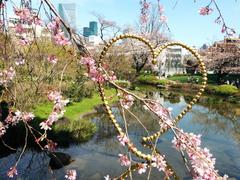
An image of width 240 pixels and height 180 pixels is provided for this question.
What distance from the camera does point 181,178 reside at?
1035 centimetres

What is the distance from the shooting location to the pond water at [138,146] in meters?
10.7

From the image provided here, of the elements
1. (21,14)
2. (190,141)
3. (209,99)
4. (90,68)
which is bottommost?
(209,99)

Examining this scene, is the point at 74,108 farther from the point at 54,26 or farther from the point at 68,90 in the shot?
the point at 54,26

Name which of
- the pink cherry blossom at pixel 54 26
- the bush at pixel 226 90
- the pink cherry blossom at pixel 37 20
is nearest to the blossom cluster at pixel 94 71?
the pink cherry blossom at pixel 54 26

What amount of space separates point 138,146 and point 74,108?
24.9 feet

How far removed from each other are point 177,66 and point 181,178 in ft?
224

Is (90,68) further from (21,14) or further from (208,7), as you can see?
(208,7)

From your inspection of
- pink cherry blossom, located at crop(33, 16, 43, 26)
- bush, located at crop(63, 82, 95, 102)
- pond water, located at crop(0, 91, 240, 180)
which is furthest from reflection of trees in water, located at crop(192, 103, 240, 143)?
pink cherry blossom, located at crop(33, 16, 43, 26)

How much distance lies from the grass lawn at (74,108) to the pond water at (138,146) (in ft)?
2.94

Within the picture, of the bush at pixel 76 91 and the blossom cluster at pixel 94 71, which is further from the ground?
the blossom cluster at pixel 94 71

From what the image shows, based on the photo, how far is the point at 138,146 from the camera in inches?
531

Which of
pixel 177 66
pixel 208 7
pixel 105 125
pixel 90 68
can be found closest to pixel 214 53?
pixel 105 125

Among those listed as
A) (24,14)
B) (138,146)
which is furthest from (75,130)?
(24,14)

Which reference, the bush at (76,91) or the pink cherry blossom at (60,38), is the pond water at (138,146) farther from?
the pink cherry blossom at (60,38)
